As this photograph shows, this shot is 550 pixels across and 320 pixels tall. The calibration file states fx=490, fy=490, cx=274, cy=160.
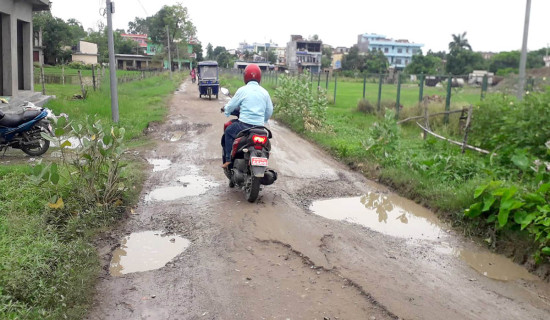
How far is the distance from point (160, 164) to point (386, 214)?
175 inches

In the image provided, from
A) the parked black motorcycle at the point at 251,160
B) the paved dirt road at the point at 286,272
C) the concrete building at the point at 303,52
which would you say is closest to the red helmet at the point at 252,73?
the parked black motorcycle at the point at 251,160

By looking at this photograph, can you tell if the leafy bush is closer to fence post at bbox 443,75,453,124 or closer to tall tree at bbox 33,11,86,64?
fence post at bbox 443,75,453,124

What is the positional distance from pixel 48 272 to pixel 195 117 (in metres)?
13.0

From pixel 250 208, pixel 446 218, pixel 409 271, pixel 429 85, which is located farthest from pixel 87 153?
pixel 429 85

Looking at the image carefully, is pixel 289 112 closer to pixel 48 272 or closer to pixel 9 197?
pixel 9 197

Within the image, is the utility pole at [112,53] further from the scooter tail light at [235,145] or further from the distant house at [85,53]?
the distant house at [85,53]

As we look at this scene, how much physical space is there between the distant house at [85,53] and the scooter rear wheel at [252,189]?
46686 millimetres

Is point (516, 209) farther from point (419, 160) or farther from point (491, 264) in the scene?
point (419, 160)

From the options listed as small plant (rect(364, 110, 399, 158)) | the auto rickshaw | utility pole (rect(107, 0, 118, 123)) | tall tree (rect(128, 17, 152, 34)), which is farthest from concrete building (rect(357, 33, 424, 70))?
small plant (rect(364, 110, 399, 158))

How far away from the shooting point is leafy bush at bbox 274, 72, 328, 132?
1396cm

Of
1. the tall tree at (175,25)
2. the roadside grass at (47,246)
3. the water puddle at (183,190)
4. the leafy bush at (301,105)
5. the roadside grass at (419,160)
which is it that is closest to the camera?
the roadside grass at (47,246)

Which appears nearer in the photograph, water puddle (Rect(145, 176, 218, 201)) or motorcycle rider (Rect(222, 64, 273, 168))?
motorcycle rider (Rect(222, 64, 273, 168))

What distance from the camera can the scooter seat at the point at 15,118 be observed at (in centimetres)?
869

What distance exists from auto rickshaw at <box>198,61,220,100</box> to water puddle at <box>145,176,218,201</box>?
60.6 feet
